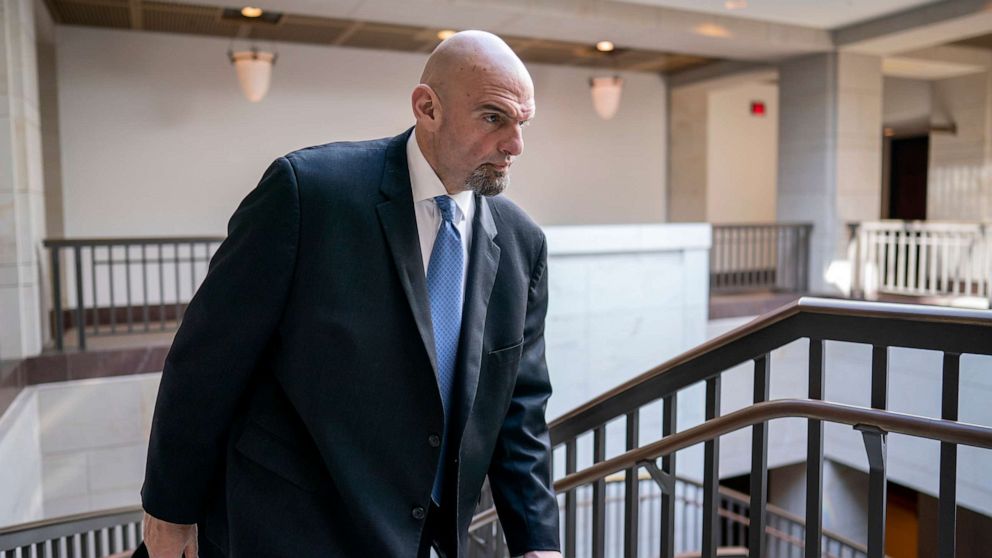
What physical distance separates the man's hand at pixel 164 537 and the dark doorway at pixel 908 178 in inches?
614

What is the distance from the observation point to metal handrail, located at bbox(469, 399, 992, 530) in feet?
5.02

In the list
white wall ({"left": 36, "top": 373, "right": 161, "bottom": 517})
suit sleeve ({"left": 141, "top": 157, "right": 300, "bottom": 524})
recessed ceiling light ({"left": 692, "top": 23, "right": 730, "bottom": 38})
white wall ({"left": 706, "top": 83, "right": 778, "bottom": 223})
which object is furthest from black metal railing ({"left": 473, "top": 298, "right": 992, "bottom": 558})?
white wall ({"left": 706, "top": 83, "right": 778, "bottom": 223})

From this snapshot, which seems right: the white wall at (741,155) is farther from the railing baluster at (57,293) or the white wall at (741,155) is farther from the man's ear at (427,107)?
the man's ear at (427,107)

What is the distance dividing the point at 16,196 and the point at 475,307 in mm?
5964

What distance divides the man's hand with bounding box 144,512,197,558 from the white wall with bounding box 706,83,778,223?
13037 millimetres

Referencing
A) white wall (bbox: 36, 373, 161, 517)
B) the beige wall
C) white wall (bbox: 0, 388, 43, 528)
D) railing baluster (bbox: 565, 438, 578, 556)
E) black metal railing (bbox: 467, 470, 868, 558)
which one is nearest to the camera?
railing baluster (bbox: 565, 438, 578, 556)

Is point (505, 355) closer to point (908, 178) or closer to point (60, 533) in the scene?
point (60, 533)

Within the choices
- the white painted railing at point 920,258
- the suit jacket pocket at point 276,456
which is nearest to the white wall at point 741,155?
the white painted railing at point 920,258

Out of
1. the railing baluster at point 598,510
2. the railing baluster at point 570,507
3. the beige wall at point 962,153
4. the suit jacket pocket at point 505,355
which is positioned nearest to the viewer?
the suit jacket pocket at point 505,355

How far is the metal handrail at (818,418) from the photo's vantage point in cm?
153

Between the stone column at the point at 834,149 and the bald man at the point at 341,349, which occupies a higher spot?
the stone column at the point at 834,149

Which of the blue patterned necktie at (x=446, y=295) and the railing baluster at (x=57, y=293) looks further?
the railing baluster at (x=57, y=293)

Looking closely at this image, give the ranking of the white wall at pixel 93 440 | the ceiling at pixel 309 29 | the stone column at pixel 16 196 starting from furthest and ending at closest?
the ceiling at pixel 309 29 → the white wall at pixel 93 440 → the stone column at pixel 16 196

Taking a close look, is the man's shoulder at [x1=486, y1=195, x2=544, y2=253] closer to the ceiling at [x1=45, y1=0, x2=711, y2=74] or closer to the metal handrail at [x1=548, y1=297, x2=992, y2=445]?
the metal handrail at [x1=548, y1=297, x2=992, y2=445]
